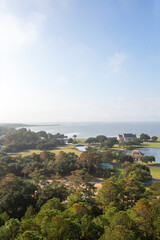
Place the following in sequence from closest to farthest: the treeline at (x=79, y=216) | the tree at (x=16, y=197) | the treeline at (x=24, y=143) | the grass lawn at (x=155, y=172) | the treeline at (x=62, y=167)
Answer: the treeline at (x=79, y=216) → the tree at (x=16, y=197) → the treeline at (x=62, y=167) → the grass lawn at (x=155, y=172) → the treeline at (x=24, y=143)

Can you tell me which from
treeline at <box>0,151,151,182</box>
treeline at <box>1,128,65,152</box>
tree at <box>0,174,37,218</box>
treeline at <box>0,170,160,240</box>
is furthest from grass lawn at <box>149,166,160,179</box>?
treeline at <box>1,128,65,152</box>

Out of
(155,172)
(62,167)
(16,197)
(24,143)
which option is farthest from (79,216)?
(24,143)

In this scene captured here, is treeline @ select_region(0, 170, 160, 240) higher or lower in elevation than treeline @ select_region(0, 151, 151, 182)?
higher

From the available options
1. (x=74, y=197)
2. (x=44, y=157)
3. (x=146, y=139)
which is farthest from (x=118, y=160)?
(x=146, y=139)

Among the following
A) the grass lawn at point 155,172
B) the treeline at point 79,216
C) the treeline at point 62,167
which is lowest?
the grass lawn at point 155,172

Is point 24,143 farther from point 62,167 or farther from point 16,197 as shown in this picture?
point 16,197

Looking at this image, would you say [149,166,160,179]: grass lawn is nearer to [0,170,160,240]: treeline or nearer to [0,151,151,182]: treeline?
[0,151,151,182]: treeline

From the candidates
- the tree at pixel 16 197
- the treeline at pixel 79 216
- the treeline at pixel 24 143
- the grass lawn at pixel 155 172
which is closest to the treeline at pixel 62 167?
the grass lawn at pixel 155 172

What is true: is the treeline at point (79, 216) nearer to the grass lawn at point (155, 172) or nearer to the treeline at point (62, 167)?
the treeline at point (62, 167)
